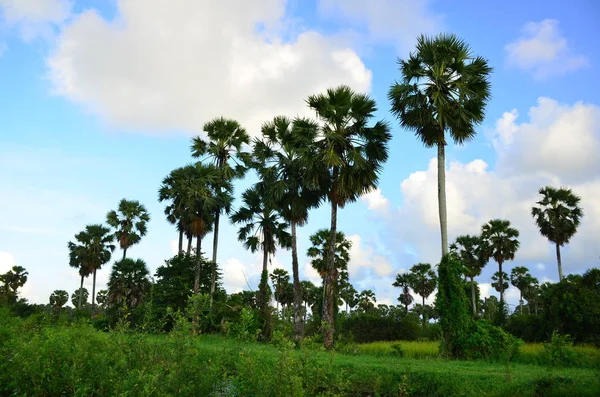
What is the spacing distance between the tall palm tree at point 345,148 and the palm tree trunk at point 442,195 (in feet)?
12.8

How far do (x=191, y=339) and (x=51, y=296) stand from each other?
78.9 m

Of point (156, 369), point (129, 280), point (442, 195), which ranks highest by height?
point (442, 195)

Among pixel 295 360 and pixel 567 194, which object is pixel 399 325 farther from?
pixel 295 360

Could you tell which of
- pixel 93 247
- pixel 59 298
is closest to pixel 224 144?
pixel 93 247

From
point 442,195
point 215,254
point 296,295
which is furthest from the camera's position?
point 215,254

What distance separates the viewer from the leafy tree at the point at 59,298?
73.1 meters

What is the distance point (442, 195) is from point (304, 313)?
13453mm

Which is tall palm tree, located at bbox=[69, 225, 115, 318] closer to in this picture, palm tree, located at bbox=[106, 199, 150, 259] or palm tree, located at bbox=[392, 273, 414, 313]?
palm tree, located at bbox=[106, 199, 150, 259]

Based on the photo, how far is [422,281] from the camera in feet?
232

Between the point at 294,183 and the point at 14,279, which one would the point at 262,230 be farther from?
the point at 14,279

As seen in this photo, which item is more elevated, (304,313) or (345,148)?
(345,148)

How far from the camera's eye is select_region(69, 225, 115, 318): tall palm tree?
2228 inches

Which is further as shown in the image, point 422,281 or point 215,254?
point 422,281

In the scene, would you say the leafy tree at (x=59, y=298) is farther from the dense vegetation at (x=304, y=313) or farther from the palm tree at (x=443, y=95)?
the palm tree at (x=443, y=95)
